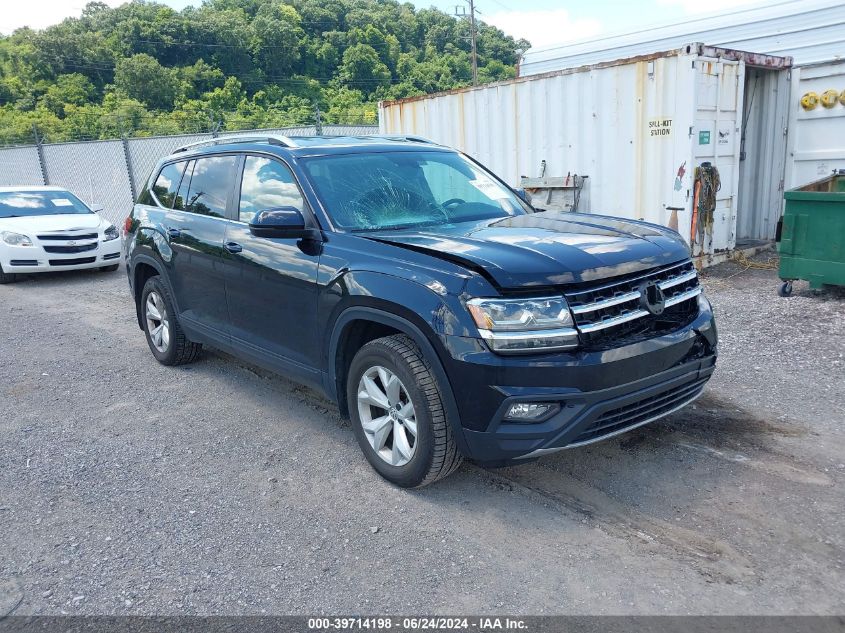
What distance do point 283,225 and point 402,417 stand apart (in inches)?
49.0

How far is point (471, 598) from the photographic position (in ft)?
9.28

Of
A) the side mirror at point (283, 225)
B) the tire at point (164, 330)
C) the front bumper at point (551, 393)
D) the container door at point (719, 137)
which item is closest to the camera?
the front bumper at point (551, 393)

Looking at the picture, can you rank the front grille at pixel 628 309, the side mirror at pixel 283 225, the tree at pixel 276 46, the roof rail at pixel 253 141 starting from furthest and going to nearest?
the tree at pixel 276 46, the roof rail at pixel 253 141, the side mirror at pixel 283 225, the front grille at pixel 628 309

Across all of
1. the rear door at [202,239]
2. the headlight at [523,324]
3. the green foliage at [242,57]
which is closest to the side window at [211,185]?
the rear door at [202,239]

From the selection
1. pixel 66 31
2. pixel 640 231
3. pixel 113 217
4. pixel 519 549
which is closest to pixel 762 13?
pixel 640 231

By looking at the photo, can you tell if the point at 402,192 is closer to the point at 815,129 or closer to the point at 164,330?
the point at 164,330

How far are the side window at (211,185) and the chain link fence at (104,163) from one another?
8.86 metres

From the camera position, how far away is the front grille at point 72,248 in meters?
10.6

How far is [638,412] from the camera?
3.43 meters

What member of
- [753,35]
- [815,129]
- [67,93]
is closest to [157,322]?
[815,129]

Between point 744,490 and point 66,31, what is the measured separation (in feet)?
212

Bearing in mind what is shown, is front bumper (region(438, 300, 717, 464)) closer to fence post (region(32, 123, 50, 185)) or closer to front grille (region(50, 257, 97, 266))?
front grille (region(50, 257, 97, 266))

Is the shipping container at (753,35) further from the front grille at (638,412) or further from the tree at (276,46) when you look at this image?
the tree at (276,46)

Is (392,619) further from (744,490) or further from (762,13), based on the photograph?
(762,13)
